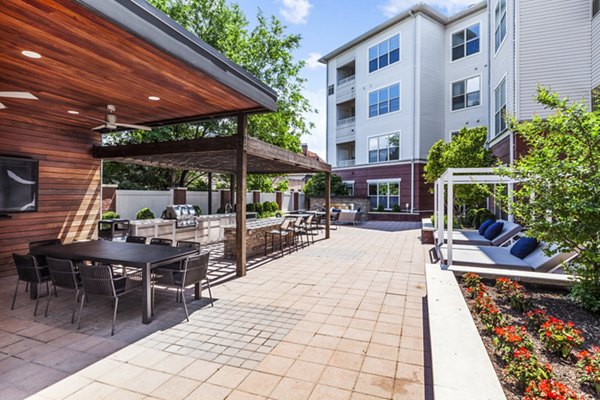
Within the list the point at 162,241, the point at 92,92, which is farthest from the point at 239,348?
the point at 92,92

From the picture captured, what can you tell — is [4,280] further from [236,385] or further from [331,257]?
[331,257]

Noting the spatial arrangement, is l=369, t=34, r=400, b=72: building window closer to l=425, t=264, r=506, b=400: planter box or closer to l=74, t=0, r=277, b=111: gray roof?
l=74, t=0, r=277, b=111: gray roof

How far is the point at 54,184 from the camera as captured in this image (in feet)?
22.3

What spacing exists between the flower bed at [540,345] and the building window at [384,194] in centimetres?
1496

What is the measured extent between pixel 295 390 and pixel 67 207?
6937 mm

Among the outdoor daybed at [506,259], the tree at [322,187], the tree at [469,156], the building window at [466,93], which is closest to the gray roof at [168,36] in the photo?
the outdoor daybed at [506,259]

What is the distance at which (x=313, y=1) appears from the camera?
11930mm

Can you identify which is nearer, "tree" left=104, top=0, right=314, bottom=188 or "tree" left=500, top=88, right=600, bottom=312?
"tree" left=500, top=88, right=600, bottom=312

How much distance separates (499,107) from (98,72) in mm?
12534

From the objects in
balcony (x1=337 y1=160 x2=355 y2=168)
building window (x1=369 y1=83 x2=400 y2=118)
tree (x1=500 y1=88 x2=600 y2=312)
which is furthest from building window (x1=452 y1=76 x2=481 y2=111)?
tree (x1=500 y1=88 x2=600 y2=312)

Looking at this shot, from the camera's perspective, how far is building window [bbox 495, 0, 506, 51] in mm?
10984

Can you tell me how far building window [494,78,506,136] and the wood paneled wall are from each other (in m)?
12.2

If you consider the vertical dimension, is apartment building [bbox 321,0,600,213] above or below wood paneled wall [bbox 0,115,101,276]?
above

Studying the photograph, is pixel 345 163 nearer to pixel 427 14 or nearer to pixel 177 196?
pixel 427 14
